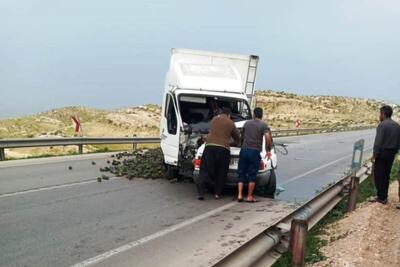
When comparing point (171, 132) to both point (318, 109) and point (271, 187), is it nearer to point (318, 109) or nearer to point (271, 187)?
point (271, 187)

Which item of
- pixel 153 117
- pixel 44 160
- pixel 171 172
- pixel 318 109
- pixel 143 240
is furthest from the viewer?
pixel 318 109

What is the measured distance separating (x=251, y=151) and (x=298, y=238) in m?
4.95

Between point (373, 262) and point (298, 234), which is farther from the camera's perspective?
point (373, 262)

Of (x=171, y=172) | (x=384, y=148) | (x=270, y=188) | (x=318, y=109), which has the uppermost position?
(x=384, y=148)

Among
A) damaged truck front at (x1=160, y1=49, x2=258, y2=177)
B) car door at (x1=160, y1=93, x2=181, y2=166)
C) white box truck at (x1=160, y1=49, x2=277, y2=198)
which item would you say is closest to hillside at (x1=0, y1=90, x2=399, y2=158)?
car door at (x1=160, y1=93, x2=181, y2=166)

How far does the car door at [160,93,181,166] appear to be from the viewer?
12.0 meters

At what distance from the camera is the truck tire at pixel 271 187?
11.1 metres

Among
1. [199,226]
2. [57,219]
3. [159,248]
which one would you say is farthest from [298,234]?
[57,219]

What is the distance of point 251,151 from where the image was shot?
409 inches

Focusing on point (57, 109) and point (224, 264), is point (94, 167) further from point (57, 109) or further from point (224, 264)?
point (57, 109)

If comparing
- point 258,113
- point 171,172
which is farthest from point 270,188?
point 171,172

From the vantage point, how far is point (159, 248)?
693 centimetres

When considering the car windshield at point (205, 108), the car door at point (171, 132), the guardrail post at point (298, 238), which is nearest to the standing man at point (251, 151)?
the car windshield at point (205, 108)

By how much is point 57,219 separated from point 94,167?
7.27m
